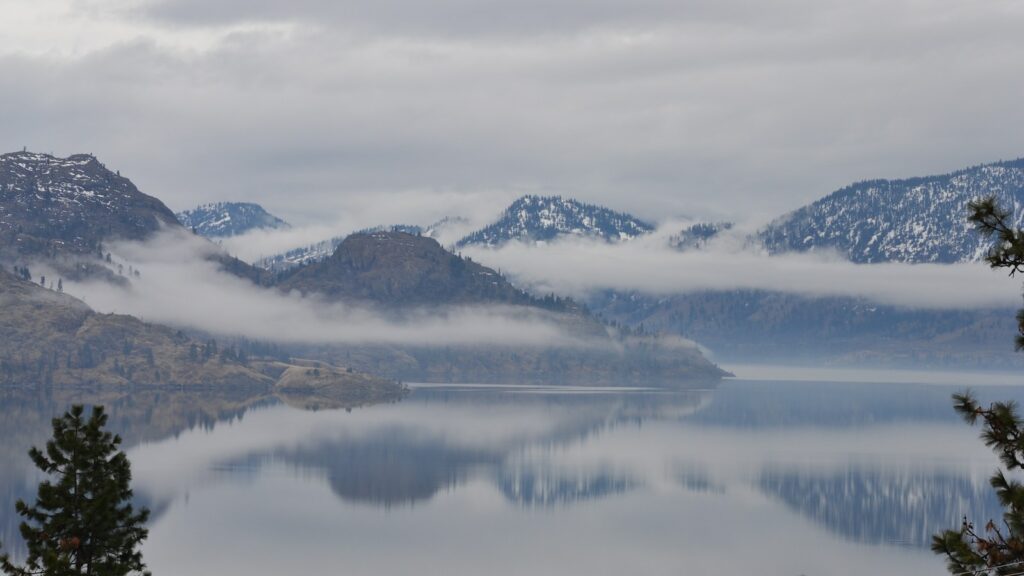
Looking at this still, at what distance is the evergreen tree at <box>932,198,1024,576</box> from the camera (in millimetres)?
28047

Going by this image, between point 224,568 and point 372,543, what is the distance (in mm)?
32140

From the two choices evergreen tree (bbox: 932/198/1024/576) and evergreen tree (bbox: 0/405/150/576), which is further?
evergreen tree (bbox: 0/405/150/576)

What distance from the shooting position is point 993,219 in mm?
28828

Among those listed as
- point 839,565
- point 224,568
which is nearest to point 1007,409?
point 224,568

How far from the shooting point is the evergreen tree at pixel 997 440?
28047 millimetres

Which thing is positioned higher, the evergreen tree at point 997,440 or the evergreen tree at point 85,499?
the evergreen tree at point 997,440

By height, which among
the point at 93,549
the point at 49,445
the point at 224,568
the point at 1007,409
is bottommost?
the point at 224,568

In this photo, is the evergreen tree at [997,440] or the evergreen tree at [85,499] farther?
the evergreen tree at [85,499]

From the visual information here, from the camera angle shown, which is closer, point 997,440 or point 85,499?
point 997,440

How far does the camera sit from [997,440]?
28391mm

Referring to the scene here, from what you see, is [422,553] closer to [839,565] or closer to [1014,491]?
[839,565]

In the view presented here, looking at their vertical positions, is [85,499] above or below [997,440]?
below

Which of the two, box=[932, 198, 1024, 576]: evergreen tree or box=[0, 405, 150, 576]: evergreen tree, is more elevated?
box=[932, 198, 1024, 576]: evergreen tree

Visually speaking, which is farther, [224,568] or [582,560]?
[582,560]
